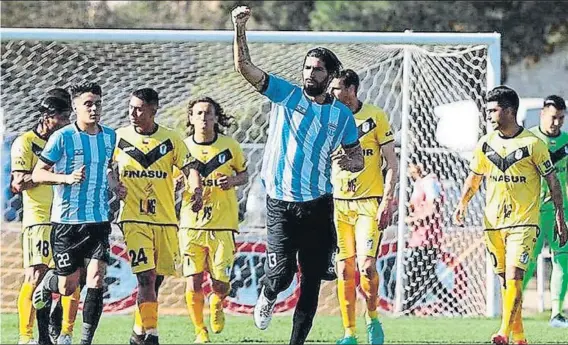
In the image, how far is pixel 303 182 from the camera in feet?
30.4

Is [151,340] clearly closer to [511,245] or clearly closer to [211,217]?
[211,217]

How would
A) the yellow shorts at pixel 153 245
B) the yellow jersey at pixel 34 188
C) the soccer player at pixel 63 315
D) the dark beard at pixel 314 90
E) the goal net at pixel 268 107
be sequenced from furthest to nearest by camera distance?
the goal net at pixel 268 107
the yellow jersey at pixel 34 188
the yellow shorts at pixel 153 245
the soccer player at pixel 63 315
the dark beard at pixel 314 90

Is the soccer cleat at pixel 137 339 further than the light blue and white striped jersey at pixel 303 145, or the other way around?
the soccer cleat at pixel 137 339

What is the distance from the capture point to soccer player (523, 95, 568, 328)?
491 inches

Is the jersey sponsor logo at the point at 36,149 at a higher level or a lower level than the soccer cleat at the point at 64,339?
higher

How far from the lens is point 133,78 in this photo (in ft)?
51.5

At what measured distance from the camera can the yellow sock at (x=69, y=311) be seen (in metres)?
10.6

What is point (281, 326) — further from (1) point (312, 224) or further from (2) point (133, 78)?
(1) point (312, 224)

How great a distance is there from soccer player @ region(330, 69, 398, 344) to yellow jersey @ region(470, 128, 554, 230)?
2.69 ft

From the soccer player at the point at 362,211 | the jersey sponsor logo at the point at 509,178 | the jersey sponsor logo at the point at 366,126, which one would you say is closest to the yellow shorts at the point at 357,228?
the soccer player at the point at 362,211

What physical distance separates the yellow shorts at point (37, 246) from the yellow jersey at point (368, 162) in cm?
250

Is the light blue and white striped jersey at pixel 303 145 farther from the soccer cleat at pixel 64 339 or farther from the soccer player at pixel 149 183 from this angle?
the soccer cleat at pixel 64 339

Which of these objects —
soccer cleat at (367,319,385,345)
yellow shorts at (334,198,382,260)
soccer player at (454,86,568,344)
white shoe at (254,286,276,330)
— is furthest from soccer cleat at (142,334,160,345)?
soccer player at (454,86,568,344)

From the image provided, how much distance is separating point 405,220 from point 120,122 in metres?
3.52
